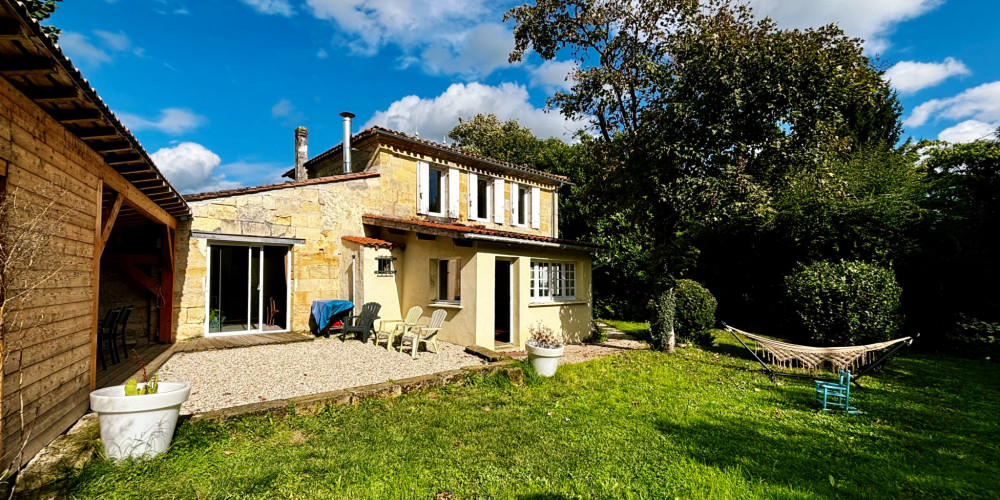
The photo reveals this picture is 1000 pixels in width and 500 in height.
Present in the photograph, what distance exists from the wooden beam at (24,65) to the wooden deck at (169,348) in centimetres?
433

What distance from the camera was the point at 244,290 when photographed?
33.1 ft

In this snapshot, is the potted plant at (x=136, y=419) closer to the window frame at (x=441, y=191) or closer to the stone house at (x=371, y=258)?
the stone house at (x=371, y=258)

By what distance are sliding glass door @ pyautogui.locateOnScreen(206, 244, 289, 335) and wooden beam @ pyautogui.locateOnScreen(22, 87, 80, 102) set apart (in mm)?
6577

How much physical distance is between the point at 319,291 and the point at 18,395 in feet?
24.0

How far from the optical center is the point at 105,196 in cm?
574

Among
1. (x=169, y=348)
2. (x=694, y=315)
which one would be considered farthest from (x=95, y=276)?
(x=694, y=315)

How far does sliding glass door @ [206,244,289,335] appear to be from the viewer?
31.4 ft

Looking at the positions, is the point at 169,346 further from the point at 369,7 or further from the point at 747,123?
the point at 747,123

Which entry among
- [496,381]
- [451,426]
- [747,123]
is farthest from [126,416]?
[747,123]

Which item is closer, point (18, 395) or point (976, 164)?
point (18, 395)

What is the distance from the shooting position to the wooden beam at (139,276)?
8194 mm

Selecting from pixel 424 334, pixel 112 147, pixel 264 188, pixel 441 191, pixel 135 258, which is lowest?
pixel 424 334

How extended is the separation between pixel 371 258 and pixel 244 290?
10.5 feet

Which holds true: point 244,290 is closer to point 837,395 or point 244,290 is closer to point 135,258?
point 135,258
